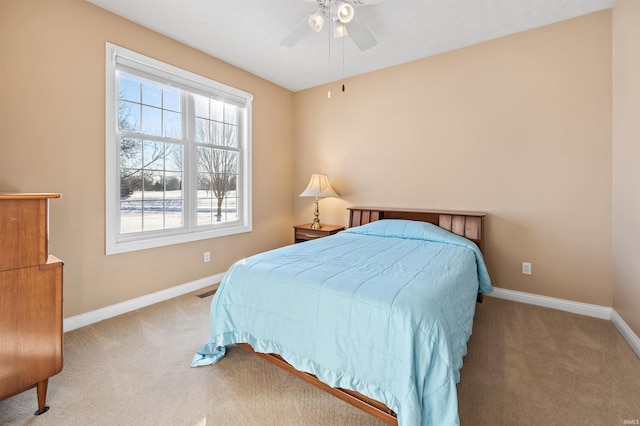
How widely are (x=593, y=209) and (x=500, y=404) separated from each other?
6.87ft

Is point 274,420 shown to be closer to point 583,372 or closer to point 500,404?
point 500,404

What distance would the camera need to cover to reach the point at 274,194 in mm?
4262

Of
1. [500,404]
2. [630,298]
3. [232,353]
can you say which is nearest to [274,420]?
[232,353]

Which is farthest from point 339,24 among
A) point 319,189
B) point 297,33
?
point 319,189

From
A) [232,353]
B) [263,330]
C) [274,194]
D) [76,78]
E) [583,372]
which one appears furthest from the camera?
[274,194]

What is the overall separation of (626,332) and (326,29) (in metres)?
3.55

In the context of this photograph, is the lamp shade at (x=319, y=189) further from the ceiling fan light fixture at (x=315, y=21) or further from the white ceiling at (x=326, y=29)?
the ceiling fan light fixture at (x=315, y=21)

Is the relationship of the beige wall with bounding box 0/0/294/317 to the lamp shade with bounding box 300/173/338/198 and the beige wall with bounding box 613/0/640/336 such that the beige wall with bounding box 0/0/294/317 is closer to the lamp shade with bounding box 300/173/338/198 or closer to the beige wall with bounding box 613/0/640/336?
the lamp shade with bounding box 300/173/338/198

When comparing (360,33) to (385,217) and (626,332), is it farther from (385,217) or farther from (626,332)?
(626,332)

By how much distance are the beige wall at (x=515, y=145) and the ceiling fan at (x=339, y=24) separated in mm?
1357

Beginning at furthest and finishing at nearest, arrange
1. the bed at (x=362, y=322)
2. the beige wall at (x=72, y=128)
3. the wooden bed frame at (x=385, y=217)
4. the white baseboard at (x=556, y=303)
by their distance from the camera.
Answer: the white baseboard at (x=556, y=303), the beige wall at (x=72, y=128), the wooden bed frame at (x=385, y=217), the bed at (x=362, y=322)

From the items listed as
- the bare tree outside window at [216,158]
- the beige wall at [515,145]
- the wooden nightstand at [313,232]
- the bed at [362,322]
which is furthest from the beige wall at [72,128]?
the beige wall at [515,145]

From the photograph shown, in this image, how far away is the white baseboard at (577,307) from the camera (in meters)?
2.14

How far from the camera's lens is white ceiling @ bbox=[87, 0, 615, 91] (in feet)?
7.92
